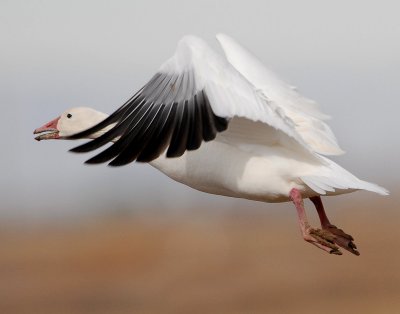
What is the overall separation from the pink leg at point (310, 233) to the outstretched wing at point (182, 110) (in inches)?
25.9

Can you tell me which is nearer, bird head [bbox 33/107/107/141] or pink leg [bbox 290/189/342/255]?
pink leg [bbox 290/189/342/255]

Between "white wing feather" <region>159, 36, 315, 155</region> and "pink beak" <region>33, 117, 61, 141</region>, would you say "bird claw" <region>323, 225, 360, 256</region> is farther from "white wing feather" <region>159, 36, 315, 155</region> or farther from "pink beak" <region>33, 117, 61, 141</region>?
"pink beak" <region>33, 117, 61, 141</region>

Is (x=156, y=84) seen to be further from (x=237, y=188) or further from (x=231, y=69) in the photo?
(x=237, y=188)

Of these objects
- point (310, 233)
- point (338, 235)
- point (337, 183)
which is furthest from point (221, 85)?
point (338, 235)

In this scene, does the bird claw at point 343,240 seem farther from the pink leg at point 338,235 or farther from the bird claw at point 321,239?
the bird claw at point 321,239

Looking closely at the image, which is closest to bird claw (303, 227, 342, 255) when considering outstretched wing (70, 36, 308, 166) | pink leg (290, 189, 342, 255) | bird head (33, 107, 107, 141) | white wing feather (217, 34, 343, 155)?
pink leg (290, 189, 342, 255)

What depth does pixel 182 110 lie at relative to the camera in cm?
827

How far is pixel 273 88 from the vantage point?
34.5 feet

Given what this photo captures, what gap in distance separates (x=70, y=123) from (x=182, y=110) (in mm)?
2183

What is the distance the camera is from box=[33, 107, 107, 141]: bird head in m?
9.96

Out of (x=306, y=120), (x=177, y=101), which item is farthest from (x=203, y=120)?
(x=306, y=120)

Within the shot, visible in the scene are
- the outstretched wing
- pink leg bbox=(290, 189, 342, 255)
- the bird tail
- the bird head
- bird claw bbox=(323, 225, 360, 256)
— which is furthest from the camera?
the bird head

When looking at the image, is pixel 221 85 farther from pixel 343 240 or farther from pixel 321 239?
pixel 343 240

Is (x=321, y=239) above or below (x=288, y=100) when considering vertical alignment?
below
